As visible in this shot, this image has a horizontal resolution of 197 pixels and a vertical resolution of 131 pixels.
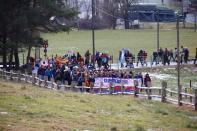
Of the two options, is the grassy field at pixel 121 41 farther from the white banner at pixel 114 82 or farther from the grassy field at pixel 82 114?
the grassy field at pixel 82 114

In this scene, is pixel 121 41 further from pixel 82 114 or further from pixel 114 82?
pixel 82 114

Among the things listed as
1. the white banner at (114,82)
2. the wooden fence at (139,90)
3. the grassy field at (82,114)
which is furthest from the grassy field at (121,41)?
the grassy field at (82,114)

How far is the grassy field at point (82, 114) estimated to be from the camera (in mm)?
15312

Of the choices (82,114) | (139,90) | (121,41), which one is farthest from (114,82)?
(121,41)

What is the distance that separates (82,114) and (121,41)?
239ft

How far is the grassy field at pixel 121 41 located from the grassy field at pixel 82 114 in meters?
42.5

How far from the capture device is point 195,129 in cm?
1741

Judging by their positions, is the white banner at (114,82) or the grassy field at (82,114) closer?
the grassy field at (82,114)

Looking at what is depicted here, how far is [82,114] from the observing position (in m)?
18.2

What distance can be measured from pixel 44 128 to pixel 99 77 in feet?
59.7

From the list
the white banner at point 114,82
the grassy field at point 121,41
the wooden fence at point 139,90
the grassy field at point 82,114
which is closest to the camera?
the grassy field at point 82,114

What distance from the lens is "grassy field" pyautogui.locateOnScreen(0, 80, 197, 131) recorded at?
15.3 metres

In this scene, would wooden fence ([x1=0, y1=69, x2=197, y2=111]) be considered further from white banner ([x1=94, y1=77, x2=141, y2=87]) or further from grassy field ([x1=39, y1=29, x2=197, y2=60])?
grassy field ([x1=39, y1=29, x2=197, y2=60])

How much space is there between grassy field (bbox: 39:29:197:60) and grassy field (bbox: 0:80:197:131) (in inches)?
1675
